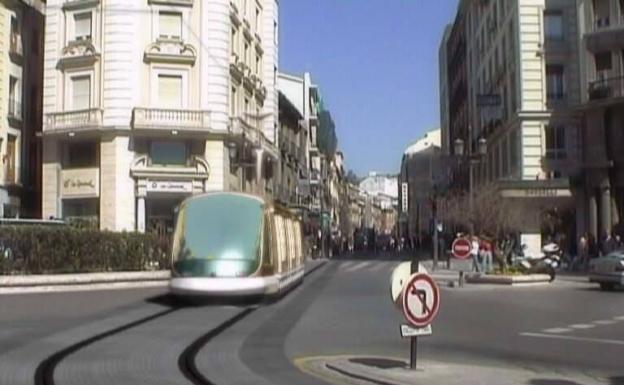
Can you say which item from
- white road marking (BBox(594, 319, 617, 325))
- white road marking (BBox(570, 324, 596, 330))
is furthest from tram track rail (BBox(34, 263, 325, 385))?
white road marking (BBox(594, 319, 617, 325))

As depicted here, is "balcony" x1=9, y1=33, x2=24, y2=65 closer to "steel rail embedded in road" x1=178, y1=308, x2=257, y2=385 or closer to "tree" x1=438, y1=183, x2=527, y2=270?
"tree" x1=438, y1=183, x2=527, y2=270

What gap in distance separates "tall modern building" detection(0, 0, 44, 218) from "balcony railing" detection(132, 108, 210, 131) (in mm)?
7412

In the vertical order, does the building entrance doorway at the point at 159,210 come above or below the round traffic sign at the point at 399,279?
above

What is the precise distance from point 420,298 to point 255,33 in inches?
1895

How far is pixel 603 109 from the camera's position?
46.1 metres

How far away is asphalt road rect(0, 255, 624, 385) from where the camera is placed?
1244 cm

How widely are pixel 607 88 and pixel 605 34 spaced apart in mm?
2564

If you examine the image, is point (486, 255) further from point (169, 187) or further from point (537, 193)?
point (169, 187)

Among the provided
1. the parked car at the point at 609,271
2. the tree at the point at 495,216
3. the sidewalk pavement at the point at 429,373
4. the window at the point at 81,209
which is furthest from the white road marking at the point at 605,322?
the window at the point at 81,209

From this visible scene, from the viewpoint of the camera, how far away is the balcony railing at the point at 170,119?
1826 inches

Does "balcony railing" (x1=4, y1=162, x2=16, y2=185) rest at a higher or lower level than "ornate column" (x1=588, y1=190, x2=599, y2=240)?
higher

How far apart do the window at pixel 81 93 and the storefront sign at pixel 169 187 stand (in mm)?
5152

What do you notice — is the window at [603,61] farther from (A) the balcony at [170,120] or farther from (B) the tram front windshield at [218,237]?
(B) the tram front windshield at [218,237]

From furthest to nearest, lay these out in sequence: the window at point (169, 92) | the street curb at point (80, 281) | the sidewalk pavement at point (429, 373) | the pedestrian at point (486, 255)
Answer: the window at point (169, 92) → the pedestrian at point (486, 255) → the street curb at point (80, 281) → the sidewalk pavement at point (429, 373)
